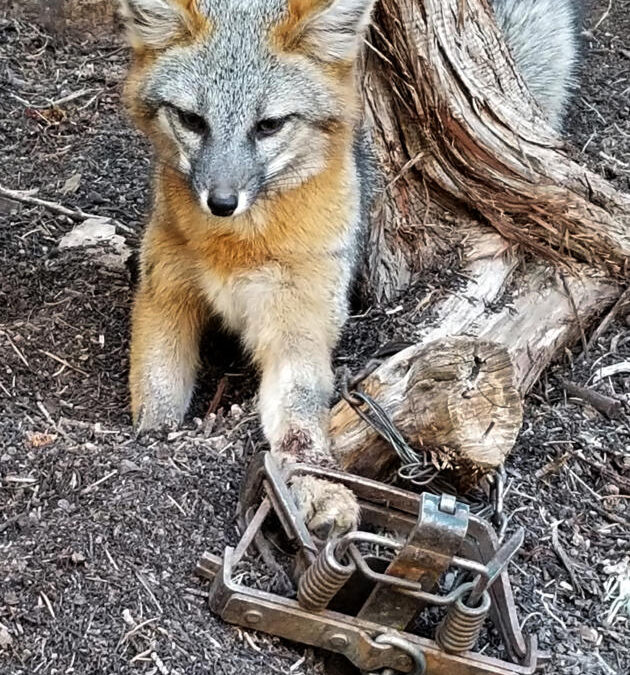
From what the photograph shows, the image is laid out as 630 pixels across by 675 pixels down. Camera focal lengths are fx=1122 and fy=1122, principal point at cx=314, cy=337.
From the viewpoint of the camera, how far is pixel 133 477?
151 inches

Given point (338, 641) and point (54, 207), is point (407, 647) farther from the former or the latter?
point (54, 207)

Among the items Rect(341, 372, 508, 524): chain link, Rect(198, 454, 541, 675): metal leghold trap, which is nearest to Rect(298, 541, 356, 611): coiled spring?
Rect(198, 454, 541, 675): metal leghold trap

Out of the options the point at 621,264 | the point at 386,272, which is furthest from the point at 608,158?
the point at 386,272

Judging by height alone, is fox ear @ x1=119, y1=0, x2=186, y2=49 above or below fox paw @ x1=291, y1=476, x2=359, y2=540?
above

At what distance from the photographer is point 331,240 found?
14.9 ft

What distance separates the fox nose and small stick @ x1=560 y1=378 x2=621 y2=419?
1.79 m

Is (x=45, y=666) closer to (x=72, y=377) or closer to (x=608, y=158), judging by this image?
(x=72, y=377)

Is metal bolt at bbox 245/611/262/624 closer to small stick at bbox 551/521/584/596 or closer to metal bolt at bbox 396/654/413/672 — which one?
metal bolt at bbox 396/654/413/672

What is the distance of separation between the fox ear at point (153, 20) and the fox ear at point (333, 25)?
0.43 meters

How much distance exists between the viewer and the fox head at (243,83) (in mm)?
4004

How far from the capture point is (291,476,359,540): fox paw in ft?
11.8

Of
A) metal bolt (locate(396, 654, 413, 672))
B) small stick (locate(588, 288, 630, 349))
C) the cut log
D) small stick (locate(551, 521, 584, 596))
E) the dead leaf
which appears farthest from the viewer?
the dead leaf

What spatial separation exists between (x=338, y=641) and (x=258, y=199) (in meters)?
1.77

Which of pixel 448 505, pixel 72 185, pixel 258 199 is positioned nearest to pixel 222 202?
pixel 258 199
